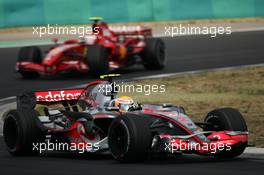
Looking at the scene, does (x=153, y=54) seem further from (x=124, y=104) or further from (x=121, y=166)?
(x=121, y=166)

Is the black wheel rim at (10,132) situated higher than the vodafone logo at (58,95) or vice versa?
the vodafone logo at (58,95)

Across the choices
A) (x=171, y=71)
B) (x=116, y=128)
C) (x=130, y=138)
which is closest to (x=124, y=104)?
(x=116, y=128)

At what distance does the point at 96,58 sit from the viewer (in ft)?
86.7

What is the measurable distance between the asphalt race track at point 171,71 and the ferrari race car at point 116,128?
19cm

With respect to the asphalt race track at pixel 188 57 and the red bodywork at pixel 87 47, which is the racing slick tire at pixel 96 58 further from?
the asphalt race track at pixel 188 57

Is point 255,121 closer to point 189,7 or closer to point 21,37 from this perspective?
point 21,37

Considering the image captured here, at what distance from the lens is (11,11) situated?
37.9 m

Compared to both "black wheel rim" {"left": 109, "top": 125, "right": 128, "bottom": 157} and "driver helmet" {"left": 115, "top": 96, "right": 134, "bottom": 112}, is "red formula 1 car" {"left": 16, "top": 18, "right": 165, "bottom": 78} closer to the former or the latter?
"driver helmet" {"left": 115, "top": 96, "right": 134, "bottom": 112}

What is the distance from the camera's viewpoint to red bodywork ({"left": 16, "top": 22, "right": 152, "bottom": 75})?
2678 cm

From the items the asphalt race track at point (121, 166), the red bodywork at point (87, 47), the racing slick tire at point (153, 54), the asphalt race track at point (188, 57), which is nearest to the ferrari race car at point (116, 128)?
the asphalt race track at point (121, 166)

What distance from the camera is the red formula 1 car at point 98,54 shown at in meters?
26.7

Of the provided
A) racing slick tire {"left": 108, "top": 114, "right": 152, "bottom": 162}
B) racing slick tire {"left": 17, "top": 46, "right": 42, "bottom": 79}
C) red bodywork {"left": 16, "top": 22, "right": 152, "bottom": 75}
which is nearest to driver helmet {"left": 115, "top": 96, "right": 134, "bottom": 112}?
racing slick tire {"left": 108, "top": 114, "right": 152, "bottom": 162}

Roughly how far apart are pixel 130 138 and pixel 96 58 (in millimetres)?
13799

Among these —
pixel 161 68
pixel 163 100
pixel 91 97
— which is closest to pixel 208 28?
pixel 161 68
